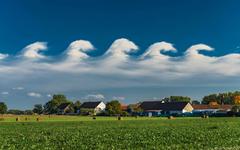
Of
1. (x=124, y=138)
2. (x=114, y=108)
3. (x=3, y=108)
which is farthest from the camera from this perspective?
(x=3, y=108)

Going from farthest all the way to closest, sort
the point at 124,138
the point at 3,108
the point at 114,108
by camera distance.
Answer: the point at 3,108, the point at 114,108, the point at 124,138

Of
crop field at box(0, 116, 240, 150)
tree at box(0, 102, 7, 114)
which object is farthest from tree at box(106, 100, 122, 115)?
crop field at box(0, 116, 240, 150)

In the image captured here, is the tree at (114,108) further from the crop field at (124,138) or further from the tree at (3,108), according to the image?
the crop field at (124,138)

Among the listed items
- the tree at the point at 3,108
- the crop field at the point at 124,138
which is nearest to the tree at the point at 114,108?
the tree at the point at 3,108

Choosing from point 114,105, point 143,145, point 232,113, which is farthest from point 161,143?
point 114,105

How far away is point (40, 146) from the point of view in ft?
88.4

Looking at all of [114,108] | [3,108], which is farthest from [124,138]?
[3,108]

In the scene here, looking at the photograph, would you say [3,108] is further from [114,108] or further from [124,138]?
[124,138]

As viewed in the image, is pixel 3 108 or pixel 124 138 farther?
pixel 3 108

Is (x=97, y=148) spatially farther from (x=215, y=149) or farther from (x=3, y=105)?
(x=3, y=105)

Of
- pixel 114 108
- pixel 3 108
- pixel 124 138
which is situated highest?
pixel 3 108

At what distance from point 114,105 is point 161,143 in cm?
14949

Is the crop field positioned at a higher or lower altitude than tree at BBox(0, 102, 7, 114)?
lower

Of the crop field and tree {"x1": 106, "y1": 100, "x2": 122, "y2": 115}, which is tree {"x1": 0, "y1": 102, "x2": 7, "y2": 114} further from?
the crop field
